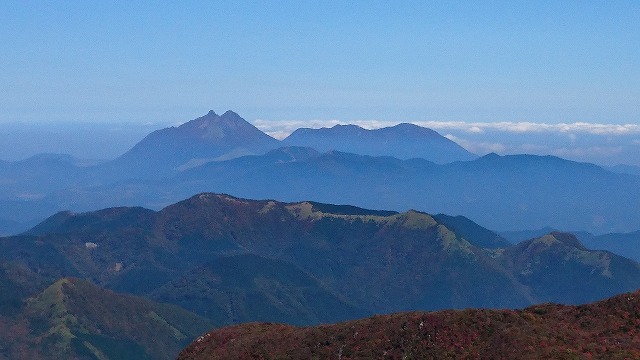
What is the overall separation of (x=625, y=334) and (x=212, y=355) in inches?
1712

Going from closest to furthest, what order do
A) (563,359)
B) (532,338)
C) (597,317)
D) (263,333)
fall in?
(563,359)
(532,338)
(597,317)
(263,333)

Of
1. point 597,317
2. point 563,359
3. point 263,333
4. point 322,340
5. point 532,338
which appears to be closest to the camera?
point 563,359

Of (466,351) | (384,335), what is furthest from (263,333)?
(466,351)

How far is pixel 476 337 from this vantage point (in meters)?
83.6

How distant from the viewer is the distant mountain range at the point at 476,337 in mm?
78875

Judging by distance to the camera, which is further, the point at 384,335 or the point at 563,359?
the point at 384,335

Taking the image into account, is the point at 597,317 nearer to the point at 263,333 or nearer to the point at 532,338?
the point at 532,338

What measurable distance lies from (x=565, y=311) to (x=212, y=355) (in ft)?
125

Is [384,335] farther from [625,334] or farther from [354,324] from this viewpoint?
[625,334]

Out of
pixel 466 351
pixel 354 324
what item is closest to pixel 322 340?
pixel 354 324

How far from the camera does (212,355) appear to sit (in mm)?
98312

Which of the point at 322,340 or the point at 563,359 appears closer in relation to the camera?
the point at 563,359

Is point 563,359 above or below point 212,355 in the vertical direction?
above

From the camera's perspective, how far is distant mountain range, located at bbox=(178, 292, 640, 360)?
7888 cm
